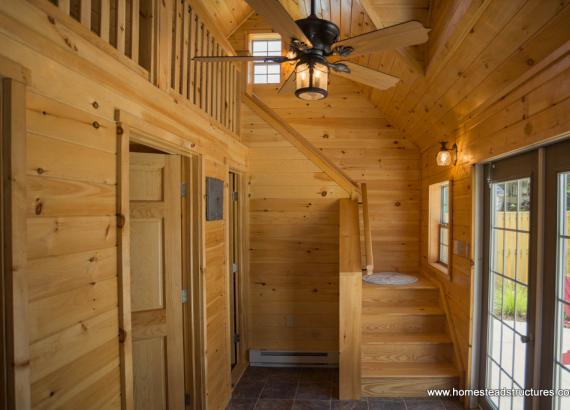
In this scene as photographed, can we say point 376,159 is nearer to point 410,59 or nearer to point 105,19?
point 410,59

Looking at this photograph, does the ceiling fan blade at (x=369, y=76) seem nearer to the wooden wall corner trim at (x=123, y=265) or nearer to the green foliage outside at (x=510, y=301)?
the wooden wall corner trim at (x=123, y=265)

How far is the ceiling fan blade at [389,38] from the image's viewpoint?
1658 mm

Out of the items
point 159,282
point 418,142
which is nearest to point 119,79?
point 159,282

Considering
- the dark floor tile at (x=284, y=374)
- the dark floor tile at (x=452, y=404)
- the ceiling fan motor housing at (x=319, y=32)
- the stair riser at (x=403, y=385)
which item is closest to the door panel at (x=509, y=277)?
the dark floor tile at (x=452, y=404)

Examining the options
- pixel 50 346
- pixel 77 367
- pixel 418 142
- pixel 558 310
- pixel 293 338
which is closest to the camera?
pixel 50 346

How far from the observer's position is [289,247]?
4.07 m

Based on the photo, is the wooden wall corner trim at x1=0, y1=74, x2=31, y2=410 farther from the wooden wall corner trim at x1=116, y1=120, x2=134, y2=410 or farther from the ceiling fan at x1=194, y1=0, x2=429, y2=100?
the ceiling fan at x1=194, y1=0, x2=429, y2=100

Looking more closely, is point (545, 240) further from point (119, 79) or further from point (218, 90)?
point (218, 90)

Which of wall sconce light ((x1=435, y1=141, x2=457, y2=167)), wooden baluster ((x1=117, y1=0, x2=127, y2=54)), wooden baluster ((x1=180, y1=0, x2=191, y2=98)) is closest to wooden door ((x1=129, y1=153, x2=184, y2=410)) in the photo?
wooden baluster ((x1=180, y1=0, x2=191, y2=98))

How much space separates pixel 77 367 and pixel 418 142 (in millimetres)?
4151

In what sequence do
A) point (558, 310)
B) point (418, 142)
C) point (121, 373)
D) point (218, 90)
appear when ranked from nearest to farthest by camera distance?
point (121, 373)
point (558, 310)
point (218, 90)
point (418, 142)

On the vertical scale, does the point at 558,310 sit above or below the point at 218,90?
below

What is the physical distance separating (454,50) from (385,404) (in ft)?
9.83

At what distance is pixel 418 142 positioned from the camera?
433 centimetres
